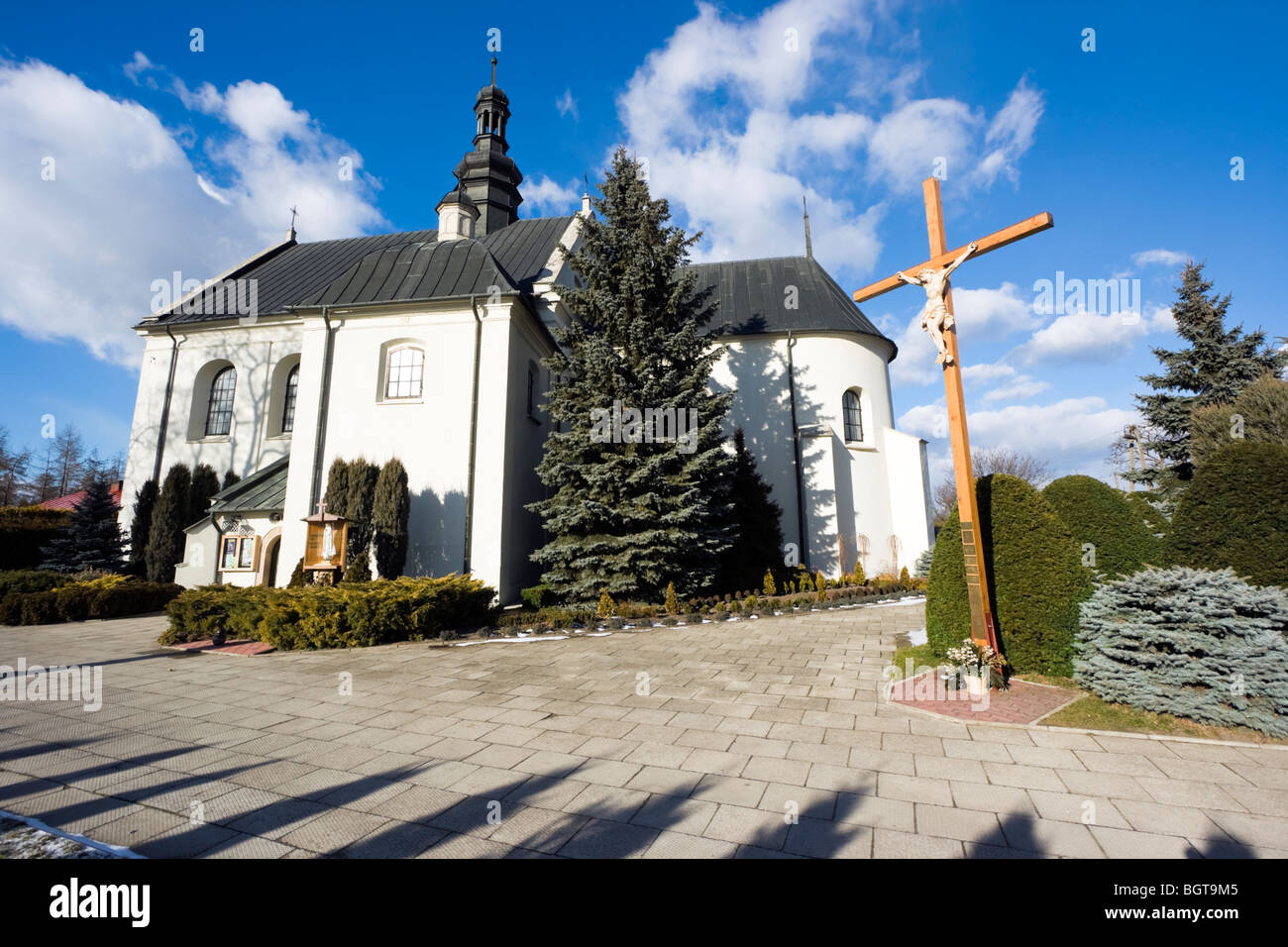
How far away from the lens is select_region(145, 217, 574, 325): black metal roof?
13523 millimetres

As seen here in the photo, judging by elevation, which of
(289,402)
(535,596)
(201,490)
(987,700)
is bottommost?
(987,700)

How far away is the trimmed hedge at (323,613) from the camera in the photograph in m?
8.61

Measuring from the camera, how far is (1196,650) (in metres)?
4.73

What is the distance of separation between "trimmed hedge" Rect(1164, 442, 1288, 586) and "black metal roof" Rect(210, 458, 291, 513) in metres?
16.6

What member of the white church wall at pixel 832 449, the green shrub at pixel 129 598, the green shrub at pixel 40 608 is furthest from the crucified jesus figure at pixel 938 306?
the green shrub at pixel 40 608

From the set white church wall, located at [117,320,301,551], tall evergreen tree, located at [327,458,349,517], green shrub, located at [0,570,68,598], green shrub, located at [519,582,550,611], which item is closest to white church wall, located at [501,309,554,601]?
green shrub, located at [519,582,550,611]

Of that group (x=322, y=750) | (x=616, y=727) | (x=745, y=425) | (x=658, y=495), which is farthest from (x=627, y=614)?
(x=745, y=425)

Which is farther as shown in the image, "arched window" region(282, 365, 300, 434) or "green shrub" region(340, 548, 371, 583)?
"arched window" region(282, 365, 300, 434)

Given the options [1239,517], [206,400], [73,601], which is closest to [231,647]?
[73,601]

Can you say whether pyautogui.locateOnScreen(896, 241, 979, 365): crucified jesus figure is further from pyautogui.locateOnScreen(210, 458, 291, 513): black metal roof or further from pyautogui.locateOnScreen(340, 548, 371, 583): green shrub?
pyautogui.locateOnScreen(210, 458, 291, 513): black metal roof

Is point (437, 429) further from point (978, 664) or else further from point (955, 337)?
point (978, 664)

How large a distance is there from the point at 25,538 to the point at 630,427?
62.7 feet
